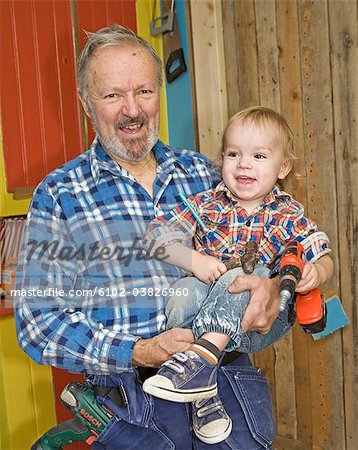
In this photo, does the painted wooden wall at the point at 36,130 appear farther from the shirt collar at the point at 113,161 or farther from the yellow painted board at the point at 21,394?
the shirt collar at the point at 113,161

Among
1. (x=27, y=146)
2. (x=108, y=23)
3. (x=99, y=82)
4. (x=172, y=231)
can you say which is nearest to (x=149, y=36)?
(x=108, y=23)

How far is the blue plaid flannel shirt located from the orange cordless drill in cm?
33

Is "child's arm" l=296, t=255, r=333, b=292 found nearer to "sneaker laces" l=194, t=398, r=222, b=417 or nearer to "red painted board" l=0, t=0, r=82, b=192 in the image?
"sneaker laces" l=194, t=398, r=222, b=417

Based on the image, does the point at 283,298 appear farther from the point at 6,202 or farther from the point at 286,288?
the point at 6,202

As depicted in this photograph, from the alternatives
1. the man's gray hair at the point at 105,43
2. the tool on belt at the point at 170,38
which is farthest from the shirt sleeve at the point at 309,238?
the tool on belt at the point at 170,38

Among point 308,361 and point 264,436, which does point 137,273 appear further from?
point 308,361

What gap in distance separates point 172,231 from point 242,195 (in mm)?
208

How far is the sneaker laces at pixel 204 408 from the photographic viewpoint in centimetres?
153

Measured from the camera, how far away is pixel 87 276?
161cm

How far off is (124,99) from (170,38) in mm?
1455

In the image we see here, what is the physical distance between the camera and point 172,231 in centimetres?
164

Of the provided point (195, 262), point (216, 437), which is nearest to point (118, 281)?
point (195, 262)

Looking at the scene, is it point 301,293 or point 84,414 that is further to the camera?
point 84,414

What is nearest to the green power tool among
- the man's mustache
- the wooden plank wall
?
the man's mustache
